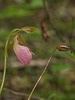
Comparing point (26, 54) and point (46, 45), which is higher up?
point (26, 54)

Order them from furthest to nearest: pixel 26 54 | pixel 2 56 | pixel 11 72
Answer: pixel 2 56 < pixel 11 72 < pixel 26 54

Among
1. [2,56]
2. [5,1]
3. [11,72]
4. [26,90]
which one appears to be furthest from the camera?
[5,1]

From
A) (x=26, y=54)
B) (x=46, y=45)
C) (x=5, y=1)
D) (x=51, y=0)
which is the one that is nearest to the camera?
(x=26, y=54)

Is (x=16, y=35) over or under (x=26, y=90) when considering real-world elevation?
over

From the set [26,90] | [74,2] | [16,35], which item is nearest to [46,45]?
[26,90]

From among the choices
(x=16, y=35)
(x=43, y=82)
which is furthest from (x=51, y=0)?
(x=16, y=35)

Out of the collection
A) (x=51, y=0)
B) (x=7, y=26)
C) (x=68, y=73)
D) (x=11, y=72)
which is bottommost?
(x=68, y=73)

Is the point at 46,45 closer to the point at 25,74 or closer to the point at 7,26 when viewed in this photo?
the point at 7,26

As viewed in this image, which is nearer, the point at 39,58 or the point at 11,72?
the point at 11,72

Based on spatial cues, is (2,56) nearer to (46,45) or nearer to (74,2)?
(46,45)
